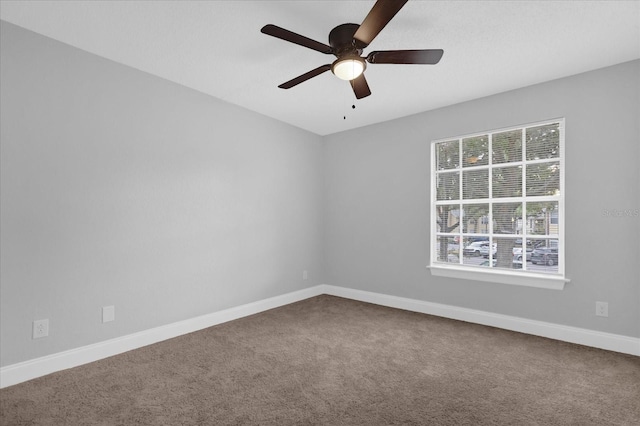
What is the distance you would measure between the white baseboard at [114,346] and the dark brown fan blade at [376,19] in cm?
306

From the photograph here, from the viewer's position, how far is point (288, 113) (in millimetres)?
4270

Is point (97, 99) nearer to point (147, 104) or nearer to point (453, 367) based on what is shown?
point (147, 104)

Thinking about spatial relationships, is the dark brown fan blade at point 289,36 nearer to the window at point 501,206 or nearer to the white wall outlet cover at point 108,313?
the window at point 501,206

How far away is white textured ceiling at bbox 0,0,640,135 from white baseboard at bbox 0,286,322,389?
97.4 inches

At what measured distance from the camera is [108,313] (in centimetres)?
286

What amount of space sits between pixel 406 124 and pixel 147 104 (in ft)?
9.87

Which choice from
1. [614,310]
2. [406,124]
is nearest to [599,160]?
[614,310]

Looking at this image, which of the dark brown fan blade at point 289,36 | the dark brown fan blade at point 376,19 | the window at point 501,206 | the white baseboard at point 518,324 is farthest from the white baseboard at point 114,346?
the dark brown fan blade at point 376,19

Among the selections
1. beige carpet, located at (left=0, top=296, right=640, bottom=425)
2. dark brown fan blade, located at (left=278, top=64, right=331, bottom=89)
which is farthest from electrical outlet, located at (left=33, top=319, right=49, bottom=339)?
dark brown fan blade, located at (left=278, top=64, right=331, bottom=89)

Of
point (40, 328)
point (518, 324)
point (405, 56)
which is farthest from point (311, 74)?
point (518, 324)

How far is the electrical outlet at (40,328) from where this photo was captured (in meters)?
2.48

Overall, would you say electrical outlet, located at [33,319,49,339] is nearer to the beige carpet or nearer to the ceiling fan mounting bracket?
the beige carpet

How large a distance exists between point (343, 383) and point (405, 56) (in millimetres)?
2298

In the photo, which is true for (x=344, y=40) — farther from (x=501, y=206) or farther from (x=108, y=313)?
(x=108, y=313)
